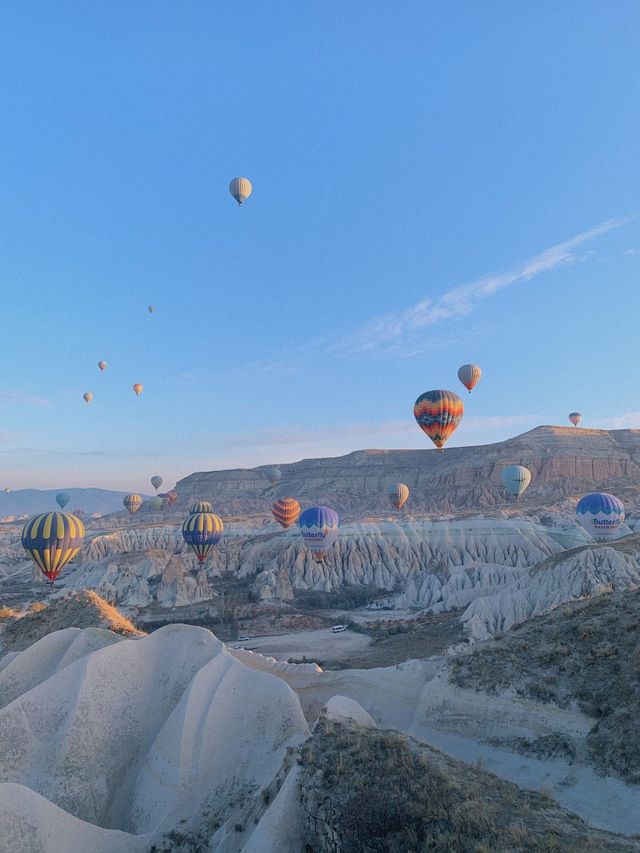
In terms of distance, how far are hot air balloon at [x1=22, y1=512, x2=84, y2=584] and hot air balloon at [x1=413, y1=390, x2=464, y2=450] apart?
31.7 metres

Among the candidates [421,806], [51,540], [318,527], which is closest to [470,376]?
[318,527]

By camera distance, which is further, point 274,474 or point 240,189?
point 274,474

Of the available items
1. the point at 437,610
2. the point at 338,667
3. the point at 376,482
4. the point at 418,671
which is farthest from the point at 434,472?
the point at 418,671

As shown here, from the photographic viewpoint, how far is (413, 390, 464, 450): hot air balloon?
51.0 meters

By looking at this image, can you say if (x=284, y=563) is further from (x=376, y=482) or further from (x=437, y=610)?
(x=376, y=482)

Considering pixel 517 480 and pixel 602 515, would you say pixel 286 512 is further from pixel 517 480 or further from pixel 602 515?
pixel 602 515

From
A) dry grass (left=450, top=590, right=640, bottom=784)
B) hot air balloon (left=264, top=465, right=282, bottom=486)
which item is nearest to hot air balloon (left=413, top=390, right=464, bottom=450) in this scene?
dry grass (left=450, top=590, right=640, bottom=784)

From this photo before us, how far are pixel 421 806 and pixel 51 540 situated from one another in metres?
32.3

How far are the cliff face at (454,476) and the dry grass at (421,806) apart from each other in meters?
79.7

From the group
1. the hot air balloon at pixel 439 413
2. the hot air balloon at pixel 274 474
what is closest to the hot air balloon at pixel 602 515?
the hot air balloon at pixel 439 413

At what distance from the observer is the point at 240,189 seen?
48312mm

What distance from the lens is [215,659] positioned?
15383 mm

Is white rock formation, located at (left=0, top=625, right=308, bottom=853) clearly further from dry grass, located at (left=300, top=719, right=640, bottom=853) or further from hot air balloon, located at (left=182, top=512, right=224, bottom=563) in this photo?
hot air balloon, located at (left=182, top=512, right=224, bottom=563)

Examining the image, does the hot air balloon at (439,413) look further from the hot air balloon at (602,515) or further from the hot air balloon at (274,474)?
the hot air balloon at (274,474)
